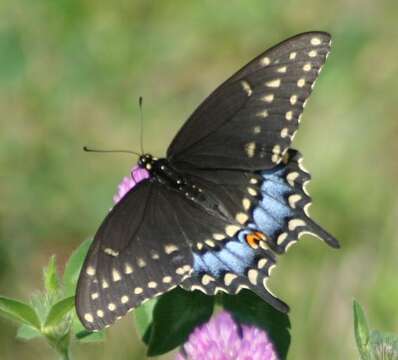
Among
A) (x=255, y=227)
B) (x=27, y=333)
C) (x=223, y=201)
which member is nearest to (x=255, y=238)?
(x=255, y=227)

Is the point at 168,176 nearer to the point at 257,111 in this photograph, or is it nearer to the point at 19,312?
the point at 257,111

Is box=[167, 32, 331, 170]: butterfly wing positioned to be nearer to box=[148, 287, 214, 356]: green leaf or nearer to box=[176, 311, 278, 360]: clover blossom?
box=[148, 287, 214, 356]: green leaf

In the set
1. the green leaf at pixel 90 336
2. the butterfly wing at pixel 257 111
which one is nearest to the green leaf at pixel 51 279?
the green leaf at pixel 90 336

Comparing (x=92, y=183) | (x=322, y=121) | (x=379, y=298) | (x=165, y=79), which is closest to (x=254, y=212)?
(x=379, y=298)

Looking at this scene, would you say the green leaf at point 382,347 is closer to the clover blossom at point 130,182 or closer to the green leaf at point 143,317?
the green leaf at point 143,317

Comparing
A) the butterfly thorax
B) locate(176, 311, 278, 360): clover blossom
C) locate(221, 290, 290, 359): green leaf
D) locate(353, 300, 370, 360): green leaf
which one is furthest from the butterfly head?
locate(353, 300, 370, 360): green leaf

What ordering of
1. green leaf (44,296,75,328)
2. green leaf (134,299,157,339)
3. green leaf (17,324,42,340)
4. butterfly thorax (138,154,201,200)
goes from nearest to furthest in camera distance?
green leaf (44,296,75,328)
green leaf (17,324,42,340)
green leaf (134,299,157,339)
butterfly thorax (138,154,201,200)
